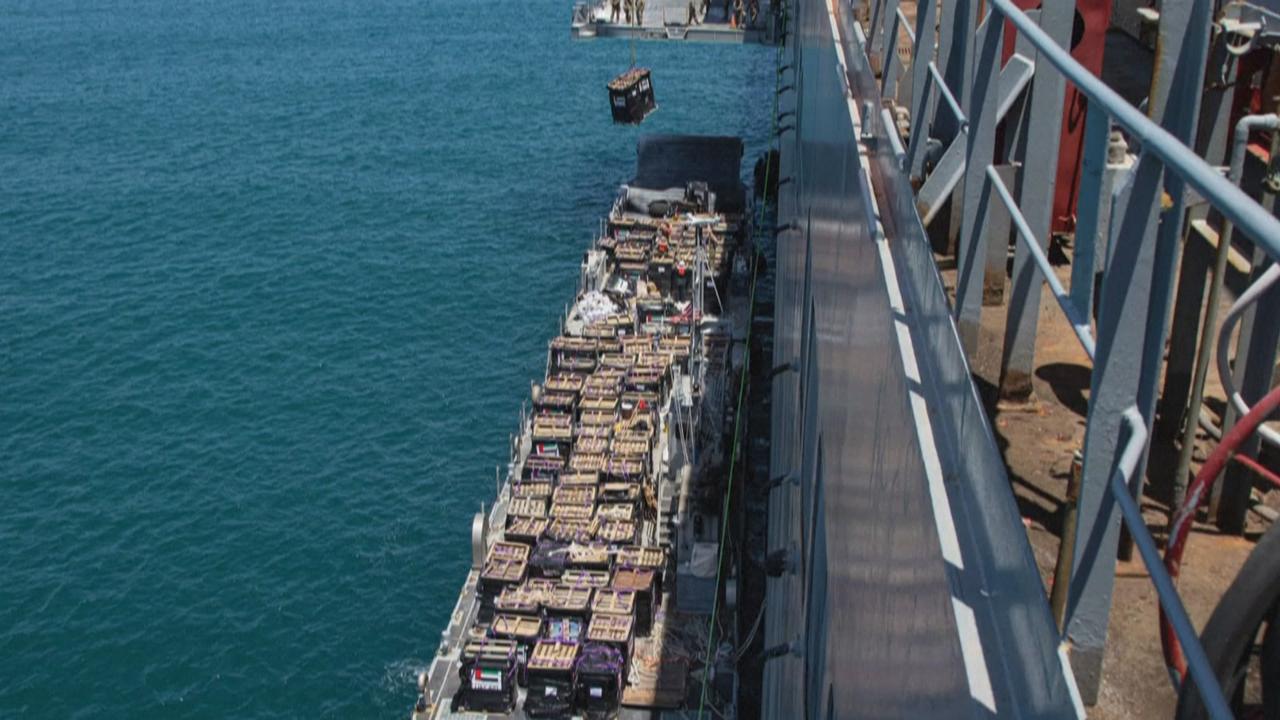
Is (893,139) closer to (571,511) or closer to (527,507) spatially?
(571,511)

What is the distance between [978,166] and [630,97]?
51458mm

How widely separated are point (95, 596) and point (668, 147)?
95.8ft

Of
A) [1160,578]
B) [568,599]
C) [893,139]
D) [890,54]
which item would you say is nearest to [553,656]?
[568,599]

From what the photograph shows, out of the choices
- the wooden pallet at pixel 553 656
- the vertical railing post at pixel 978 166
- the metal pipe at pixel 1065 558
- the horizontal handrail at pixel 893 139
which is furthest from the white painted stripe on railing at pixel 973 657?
the wooden pallet at pixel 553 656

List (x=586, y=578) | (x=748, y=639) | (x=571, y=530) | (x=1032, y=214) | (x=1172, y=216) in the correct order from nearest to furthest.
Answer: (x=1172, y=216), (x=1032, y=214), (x=748, y=639), (x=586, y=578), (x=571, y=530)

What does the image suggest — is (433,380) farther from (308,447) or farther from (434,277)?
(434,277)

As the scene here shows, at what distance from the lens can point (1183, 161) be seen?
1741mm

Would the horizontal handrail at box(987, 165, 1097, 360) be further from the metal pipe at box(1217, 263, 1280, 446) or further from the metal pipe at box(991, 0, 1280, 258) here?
the metal pipe at box(991, 0, 1280, 258)

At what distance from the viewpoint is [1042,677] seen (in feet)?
7.50

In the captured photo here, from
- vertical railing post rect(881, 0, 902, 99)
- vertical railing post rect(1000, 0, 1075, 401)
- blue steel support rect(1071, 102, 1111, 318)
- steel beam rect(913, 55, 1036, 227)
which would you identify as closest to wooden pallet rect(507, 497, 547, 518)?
vertical railing post rect(881, 0, 902, 99)

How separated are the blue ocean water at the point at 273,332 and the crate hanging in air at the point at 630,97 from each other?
250cm

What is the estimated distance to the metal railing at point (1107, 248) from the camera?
1.85 meters

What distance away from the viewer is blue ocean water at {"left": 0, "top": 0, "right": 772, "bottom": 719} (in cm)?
2836

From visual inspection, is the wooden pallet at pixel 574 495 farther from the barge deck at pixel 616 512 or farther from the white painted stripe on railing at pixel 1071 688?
the white painted stripe on railing at pixel 1071 688
